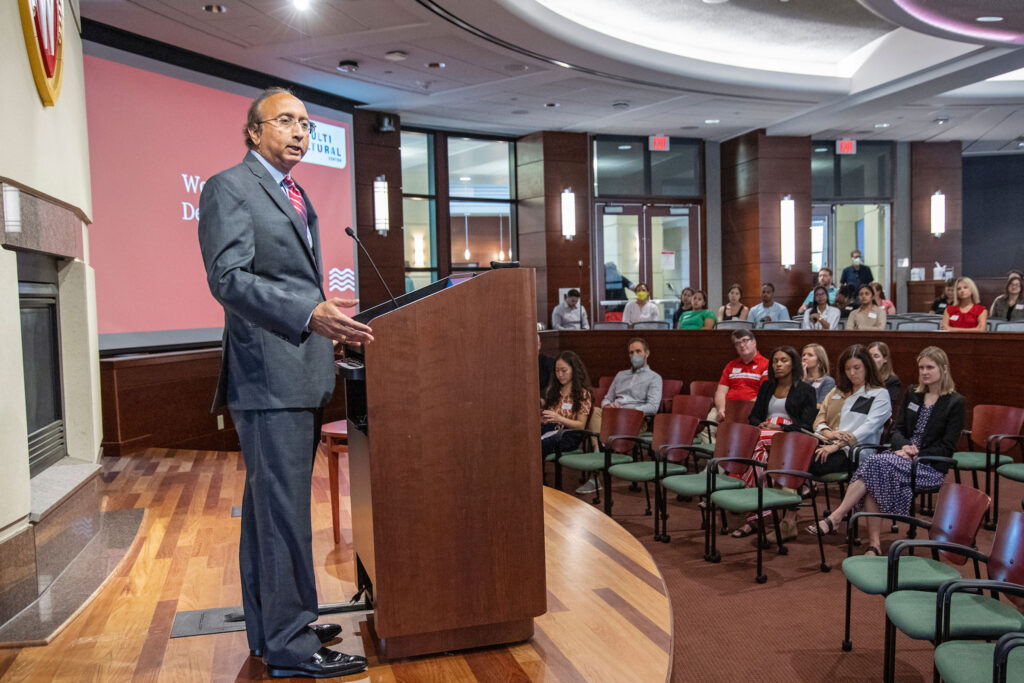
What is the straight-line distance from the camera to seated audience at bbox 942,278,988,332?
22.3ft

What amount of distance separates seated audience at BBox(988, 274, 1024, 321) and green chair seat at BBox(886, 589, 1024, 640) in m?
5.59

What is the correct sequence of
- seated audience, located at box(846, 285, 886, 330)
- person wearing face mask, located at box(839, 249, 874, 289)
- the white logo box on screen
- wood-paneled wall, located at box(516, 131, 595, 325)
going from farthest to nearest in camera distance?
person wearing face mask, located at box(839, 249, 874, 289), wood-paneled wall, located at box(516, 131, 595, 325), the white logo box on screen, seated audience, located at box(846, 285, 886, 330)

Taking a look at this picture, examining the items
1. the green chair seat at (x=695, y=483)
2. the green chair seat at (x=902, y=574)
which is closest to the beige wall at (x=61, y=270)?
the green chair seat at (x=902, y=574)

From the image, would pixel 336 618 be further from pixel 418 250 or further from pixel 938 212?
pixel 938 212

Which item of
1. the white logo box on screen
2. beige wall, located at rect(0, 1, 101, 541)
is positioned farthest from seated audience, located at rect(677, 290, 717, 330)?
beige wall, located at rect(0, 1, 101, 541)

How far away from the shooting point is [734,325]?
8.43m

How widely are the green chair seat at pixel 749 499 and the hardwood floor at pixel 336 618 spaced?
2.93 feet

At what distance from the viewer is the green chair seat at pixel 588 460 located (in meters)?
5.17

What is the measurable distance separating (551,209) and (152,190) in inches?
239

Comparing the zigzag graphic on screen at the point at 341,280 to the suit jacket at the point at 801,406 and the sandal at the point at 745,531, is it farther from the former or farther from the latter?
the sandal at the point at 745,531

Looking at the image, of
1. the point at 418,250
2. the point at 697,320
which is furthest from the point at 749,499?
the point at 418,250

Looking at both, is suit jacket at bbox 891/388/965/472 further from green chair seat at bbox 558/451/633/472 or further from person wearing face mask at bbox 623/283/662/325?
person wearing face mask at bbox 623/283/662/325

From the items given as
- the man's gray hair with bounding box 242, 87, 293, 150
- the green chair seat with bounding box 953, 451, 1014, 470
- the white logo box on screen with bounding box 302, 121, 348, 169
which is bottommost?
the green chair seat with bounding box 953, 451, 1014, 470

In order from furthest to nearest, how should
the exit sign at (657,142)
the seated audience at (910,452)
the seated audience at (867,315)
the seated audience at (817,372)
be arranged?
the exit sign at (657,142) < the seated audience at (867,315) < the seated audience at (817,372) < the seated audience at (910,452)
